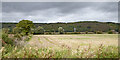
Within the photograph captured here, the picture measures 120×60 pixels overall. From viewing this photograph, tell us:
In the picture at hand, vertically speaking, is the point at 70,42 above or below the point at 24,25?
below

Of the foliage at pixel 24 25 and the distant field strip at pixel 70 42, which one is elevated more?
the foliage at pixel 24 25

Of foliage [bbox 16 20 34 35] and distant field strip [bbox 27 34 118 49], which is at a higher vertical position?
foliage [bbox 16 20 34 35]

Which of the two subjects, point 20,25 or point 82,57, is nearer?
point 82,57

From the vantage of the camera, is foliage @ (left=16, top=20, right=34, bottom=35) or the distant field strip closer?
the distant field strip

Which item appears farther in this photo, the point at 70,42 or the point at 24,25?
the point at 24,25

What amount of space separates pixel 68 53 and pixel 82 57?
0.39 m

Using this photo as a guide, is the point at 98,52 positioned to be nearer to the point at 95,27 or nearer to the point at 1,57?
the point at 1,57

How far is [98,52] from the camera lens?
8.72 feet

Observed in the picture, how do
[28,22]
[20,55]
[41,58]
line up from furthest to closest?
1. [28,22]
2. [20,55]
3. [41,58]

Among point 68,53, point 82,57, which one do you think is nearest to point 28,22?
point 68,53

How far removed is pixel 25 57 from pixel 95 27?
8.57m

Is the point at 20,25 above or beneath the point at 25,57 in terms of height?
above

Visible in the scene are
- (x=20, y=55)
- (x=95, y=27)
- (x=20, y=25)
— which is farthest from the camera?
(x=95, y=27)

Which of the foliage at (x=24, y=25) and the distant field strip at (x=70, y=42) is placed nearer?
the distant field strip at (x=70, y=42)
